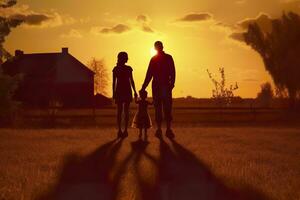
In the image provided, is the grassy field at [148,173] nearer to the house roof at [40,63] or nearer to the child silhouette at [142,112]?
the child silhouette at [142,112]

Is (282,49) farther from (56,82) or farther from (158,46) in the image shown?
→ (158,46)

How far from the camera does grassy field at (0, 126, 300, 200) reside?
6609 mm

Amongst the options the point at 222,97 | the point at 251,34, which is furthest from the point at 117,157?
the point at 222,97

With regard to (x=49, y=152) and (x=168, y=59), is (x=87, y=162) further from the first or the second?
(x=168, y=59)

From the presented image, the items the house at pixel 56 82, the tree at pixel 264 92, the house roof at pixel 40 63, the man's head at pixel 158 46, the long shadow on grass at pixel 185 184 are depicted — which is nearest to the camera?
the long shadow on grass at pixel 185 184

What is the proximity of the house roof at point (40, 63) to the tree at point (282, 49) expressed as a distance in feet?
81.1

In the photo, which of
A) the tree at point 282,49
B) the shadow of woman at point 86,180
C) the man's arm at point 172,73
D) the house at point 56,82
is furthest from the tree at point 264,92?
the shadow of woman at point 86,180

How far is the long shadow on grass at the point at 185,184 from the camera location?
21.0ft

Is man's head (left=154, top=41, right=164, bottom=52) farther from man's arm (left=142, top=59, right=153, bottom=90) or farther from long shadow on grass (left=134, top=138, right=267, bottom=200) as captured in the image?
long shadow on grass (left=134, top=138, right=267, bottom=200)

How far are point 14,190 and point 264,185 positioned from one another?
3.11m

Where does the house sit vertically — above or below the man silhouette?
above

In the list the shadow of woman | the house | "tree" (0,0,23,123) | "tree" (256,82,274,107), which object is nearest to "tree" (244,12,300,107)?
the house

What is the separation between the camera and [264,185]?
7227 millimetres

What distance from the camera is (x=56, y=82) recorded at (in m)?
69.2
